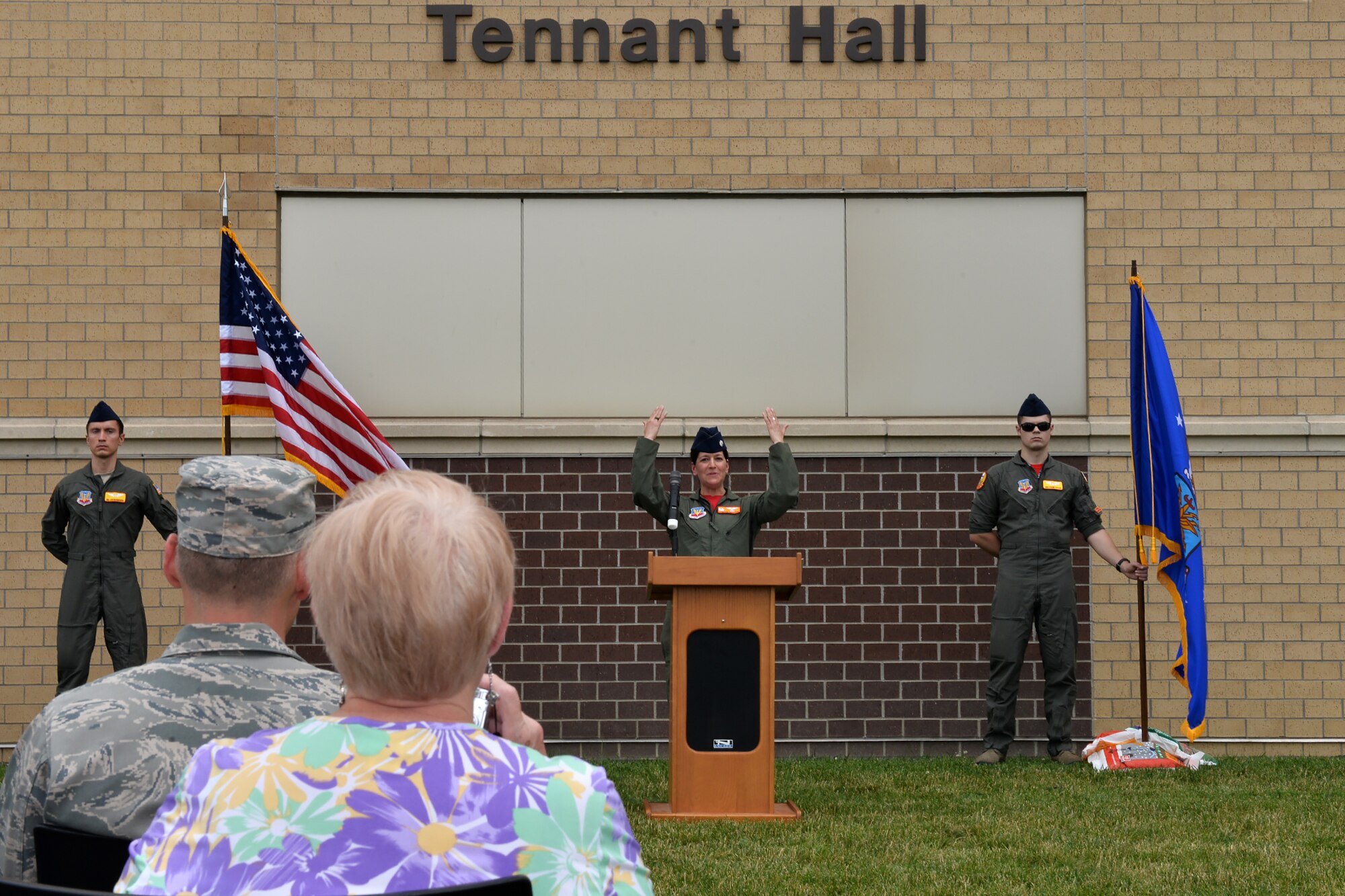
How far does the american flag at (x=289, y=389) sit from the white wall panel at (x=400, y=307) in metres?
2.60

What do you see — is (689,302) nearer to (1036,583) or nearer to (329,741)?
(1036,583)

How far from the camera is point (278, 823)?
5.50ft

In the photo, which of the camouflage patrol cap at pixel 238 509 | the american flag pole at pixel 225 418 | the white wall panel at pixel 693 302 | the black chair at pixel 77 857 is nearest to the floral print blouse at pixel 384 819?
the black chair at pixel 77 857

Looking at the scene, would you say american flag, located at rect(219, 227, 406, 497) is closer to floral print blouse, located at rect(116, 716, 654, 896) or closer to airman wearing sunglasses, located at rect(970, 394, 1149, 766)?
airman wearing sunglasses, located at rect(970, 394, 1149, 766)

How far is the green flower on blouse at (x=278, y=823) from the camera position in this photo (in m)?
1.67

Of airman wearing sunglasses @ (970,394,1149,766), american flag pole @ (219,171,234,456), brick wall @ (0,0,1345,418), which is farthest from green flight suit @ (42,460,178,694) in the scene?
airman wearing sunglasses @ (970,394,1149,766)

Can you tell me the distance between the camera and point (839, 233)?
420 inches

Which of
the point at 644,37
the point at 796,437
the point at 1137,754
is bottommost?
the point at 1137,754

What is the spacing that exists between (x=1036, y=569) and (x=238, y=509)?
25.3ft

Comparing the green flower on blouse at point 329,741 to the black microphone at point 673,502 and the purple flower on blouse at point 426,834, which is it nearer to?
the purple flower on blouse at point 426,834

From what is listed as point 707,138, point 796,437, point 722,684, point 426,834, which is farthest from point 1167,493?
point 426,834

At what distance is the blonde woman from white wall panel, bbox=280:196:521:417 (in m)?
8.80

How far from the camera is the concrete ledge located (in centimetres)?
1034

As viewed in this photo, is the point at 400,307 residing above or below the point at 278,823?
above
